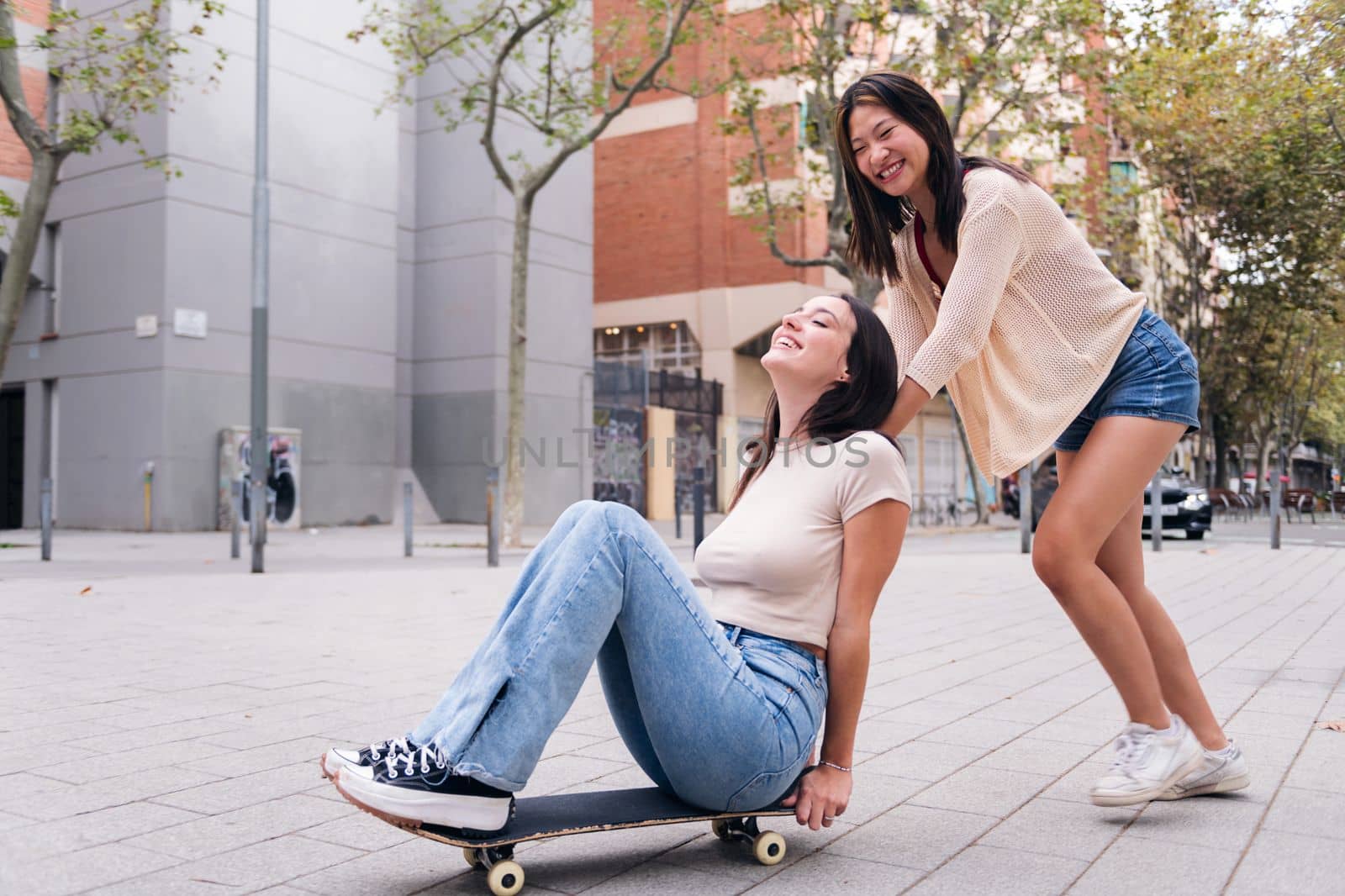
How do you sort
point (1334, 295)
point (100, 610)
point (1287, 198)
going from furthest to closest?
point (1334, 295) → point (1287, 198) → point (100, 610)

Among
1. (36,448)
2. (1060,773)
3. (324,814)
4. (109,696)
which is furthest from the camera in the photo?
(36,448)

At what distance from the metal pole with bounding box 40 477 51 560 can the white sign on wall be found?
6.89m

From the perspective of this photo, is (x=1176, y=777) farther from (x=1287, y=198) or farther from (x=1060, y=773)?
(x=1287, y=198)

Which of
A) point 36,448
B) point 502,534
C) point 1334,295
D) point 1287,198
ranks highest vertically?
point 1287,198

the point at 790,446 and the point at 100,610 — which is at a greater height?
the point at 790,446

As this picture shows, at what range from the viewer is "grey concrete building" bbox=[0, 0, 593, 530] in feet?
63.7

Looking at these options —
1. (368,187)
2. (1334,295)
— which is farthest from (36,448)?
(1334,295)

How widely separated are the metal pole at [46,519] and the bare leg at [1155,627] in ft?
39.9

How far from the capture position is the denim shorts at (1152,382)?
122 inches

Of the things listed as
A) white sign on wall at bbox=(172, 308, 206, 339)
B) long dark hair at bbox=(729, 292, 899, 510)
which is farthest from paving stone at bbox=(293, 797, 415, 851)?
white sign on wall at bbox=(172, 308, 206, 339)

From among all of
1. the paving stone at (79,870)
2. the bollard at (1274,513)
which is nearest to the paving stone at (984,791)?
the paving stone at (79,870)

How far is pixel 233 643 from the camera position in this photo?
6.36 metres

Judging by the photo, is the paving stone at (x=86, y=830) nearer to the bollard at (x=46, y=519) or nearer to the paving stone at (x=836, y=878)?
the paving stone at (x=836, y=878)

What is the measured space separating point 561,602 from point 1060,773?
199cm
